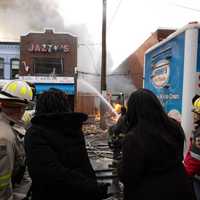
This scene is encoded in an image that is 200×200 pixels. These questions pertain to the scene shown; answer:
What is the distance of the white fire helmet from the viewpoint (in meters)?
2.83

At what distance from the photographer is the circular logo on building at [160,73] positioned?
16.1 ft

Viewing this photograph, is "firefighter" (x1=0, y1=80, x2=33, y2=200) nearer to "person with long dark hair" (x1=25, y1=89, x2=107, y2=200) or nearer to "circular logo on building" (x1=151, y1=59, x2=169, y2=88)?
"person with long dark hair" (x1=25, y1=89, x2=107, y2=200)

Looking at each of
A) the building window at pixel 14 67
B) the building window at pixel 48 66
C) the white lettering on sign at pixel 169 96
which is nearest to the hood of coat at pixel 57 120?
the white lettering on sign at pixel 169 96

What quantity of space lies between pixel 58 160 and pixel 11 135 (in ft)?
1.23

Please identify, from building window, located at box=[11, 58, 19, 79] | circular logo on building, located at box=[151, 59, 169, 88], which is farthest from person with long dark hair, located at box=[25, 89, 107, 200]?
building window, located at box=[11, 58, 19, 79]

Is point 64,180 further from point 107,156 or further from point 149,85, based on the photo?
point 107,156

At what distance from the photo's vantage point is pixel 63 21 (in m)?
56.7

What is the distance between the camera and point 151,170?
259cm

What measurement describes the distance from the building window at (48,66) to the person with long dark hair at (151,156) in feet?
97.8

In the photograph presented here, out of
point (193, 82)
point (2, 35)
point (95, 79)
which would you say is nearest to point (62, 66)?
point (95, 79)

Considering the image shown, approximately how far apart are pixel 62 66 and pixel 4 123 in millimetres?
30061

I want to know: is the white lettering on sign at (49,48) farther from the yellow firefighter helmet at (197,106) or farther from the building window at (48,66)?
the yellow firefighter helmet at (197,106)

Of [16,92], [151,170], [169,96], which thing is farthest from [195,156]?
[16,92]

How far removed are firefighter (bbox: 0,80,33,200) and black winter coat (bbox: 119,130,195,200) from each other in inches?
31.2
